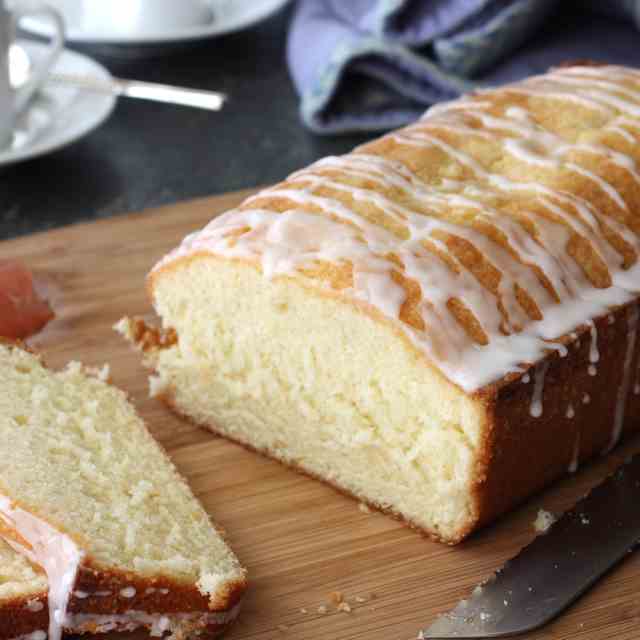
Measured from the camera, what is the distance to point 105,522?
2.77 meters

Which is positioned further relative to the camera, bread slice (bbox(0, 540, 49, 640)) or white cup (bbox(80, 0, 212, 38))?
white cup (bbox(80, 0, 212, 38))

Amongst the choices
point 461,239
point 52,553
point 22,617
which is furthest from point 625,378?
point 22,617

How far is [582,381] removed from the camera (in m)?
3.07

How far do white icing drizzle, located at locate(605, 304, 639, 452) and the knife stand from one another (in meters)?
0.20

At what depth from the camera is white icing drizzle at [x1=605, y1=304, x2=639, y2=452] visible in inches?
123

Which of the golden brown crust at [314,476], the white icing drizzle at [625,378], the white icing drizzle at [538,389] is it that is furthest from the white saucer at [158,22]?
the white icing drizzle at [538,389]

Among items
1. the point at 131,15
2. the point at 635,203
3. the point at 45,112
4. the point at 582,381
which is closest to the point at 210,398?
the point at 582,381

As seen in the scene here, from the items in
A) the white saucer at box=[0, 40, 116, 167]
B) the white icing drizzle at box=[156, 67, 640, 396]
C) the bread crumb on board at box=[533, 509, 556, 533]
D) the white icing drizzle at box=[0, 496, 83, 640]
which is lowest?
the white saucer at box=[0, 40, 116, 167]

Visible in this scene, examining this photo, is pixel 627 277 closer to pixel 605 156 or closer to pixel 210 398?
→ pixel 605 156

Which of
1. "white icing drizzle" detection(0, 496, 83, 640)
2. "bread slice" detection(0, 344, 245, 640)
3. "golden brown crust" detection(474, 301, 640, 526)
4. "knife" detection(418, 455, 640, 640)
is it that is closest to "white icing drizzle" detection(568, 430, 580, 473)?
"golden brown crust" detection(474, 301, 640, 526)

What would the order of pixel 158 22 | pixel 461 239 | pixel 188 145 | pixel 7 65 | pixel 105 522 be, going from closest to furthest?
pixel 105 522, pixel 461 239, pixel 7 65, pixel 188 145, pixel 158 22

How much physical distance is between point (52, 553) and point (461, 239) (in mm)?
1259

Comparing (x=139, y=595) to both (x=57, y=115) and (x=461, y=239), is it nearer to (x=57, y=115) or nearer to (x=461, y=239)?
(x=461, y=239)

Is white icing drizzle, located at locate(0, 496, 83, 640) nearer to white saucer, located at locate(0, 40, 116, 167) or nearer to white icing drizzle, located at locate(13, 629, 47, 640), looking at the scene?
white icing drizzle, located at locate(13, 629, 47, 640)
